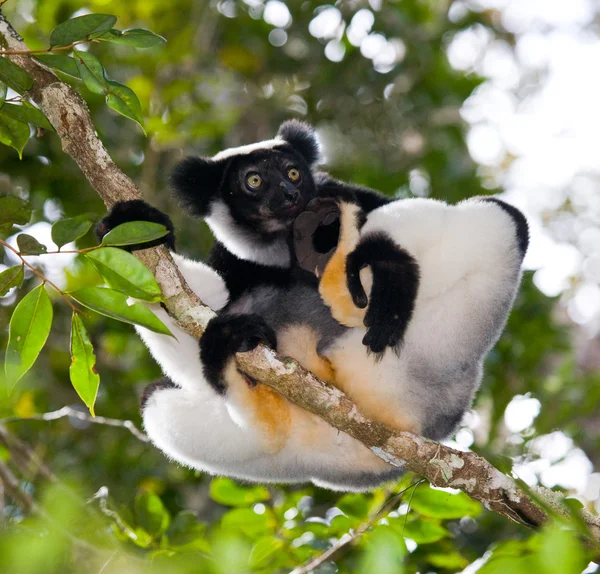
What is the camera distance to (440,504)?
8.57 ft

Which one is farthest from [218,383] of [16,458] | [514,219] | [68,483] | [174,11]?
[174,11]

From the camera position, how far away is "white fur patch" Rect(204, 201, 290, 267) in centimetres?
321

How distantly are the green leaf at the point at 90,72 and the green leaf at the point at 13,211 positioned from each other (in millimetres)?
443

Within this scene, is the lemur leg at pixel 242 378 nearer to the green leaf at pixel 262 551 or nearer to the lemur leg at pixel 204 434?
the lemur leg at pixel 204 434

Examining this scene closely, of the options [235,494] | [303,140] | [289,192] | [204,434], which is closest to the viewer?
[204,434]

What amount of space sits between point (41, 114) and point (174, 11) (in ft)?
12.4

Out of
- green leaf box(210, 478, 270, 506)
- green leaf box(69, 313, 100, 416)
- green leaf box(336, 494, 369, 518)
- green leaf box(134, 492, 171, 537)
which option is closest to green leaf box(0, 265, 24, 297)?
green leaf box(69, 313, 100, 416)

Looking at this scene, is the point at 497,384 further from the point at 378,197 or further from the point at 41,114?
the point at 41,114

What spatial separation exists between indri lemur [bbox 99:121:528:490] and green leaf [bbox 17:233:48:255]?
0.57m

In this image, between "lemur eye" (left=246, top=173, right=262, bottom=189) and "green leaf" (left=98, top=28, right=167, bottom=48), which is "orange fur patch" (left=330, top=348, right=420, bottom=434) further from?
"green leaf" (left=98, top=28, right=167, bottom=48)

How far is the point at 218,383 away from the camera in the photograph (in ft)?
8.02

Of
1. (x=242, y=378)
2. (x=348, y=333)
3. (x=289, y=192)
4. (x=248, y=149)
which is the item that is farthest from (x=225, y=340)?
(x=248, y=149)

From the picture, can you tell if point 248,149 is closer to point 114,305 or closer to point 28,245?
point 28,245

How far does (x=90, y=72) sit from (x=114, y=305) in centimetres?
76
